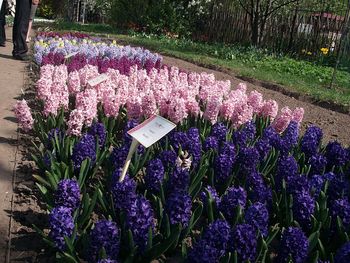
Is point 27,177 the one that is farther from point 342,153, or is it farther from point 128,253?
point 342,153

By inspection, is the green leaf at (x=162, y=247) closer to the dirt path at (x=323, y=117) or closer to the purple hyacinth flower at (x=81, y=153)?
the purple hyacinth flower at (x=81, y=153)

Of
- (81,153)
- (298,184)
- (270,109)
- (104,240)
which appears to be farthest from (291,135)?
(104,240)

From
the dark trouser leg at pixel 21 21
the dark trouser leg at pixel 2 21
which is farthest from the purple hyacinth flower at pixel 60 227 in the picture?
the dark trouser leg at pixel 2 21

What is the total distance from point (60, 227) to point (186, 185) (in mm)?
945

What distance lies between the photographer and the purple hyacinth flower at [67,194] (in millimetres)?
2807

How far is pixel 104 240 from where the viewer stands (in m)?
2.37

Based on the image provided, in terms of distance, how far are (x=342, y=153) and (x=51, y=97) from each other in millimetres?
2579

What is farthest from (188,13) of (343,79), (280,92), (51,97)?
(51,97)

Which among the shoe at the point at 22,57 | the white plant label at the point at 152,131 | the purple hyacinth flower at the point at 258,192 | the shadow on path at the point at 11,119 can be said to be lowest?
the shoe at the point at 22,57

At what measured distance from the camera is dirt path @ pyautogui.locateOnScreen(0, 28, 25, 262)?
2.93 m

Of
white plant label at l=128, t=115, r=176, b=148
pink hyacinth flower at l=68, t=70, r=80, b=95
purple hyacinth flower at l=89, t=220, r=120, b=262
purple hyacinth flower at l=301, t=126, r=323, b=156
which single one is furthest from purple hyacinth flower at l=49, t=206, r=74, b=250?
pink hyacinth flower at l=68, t=70, r=80, b=95

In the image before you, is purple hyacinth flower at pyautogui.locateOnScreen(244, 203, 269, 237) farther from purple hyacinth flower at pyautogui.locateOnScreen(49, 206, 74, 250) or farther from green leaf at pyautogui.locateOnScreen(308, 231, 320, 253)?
purple hyacinth flower at pyautogui.locateOnScreen(49, 206, 74, 250)

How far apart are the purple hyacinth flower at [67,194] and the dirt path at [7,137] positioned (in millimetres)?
363

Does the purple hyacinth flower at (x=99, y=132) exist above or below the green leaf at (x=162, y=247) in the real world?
above
